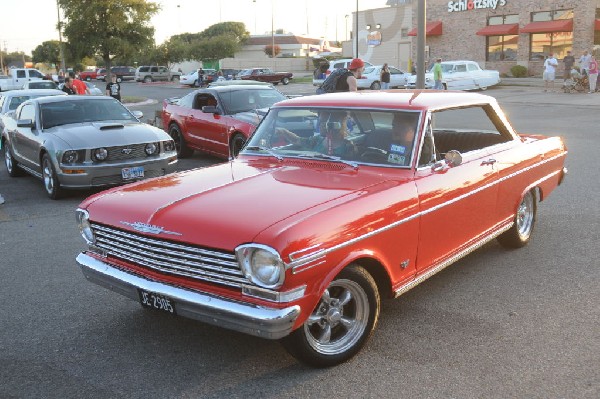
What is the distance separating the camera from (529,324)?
4.38 metres

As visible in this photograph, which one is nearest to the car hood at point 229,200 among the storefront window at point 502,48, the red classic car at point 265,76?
the storefront window at point 502,48

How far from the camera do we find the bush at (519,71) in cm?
3866

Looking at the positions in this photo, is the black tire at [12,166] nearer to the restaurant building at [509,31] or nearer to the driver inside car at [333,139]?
the driver inside car at [333,139]

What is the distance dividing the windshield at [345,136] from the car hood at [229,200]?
A: 164 mm

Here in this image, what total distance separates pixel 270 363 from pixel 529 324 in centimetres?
185

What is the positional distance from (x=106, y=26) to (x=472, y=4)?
24.2 meters

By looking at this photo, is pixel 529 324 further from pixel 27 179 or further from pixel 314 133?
pixel 27 179

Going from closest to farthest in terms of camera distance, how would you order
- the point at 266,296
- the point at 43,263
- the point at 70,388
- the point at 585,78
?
the point at 266,296 < the point at 70,388 < the point at 43,263 < the point at 585,78

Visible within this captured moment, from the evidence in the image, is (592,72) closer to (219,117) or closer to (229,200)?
(219,117)

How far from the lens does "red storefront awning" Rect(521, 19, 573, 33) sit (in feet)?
120

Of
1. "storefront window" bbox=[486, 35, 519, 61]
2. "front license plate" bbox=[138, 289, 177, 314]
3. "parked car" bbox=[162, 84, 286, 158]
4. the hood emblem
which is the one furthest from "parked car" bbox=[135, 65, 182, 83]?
"front license plate" bbox=[138, 289, 177, 314]

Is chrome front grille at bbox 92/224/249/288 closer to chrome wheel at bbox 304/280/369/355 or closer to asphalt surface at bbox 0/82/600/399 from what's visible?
asphalt surface at bbox 0/82/600/399

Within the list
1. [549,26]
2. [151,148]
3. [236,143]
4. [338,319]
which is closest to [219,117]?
[236,143]

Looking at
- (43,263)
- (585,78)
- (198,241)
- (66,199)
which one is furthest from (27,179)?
(585,78)
